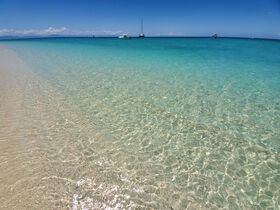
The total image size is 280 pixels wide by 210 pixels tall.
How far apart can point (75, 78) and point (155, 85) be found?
425 cm

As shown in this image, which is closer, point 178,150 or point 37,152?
point 37,152

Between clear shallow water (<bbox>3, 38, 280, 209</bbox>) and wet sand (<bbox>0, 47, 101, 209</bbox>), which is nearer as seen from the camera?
wet sand (<bbox>0, 47, 101, 209</bbox>)

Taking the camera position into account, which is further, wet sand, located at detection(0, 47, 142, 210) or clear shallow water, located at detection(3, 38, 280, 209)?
clear shallow water, located at detection(3, 38, 280, 209)

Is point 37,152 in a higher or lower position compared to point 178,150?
higher

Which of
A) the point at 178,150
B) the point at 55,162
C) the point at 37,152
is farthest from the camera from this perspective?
the point at 178,150

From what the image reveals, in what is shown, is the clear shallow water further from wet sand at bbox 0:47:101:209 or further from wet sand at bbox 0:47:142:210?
wet sand at bbox 0:47:101:209

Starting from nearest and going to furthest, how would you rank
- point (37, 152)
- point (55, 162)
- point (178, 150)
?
point (55, 162) → point (37, 152) → point (178, 150)

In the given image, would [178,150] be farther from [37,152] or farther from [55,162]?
[37,152]

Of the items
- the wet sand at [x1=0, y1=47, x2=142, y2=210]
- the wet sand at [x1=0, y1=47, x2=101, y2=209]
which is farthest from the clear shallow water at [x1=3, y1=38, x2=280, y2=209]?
the wet sand at [x1=0, y1=47, x2=101, y2=209]

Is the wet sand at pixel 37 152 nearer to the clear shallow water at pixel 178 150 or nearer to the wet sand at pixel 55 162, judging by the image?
the wet sand at pixel 55 162

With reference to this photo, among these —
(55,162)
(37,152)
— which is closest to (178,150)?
(55,162)

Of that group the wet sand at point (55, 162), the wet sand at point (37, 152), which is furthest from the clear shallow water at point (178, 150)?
the wet sand at point (37, 152)

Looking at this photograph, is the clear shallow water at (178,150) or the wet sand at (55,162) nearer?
the wet sand at (55,162)

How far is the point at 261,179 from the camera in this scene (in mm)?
3643
